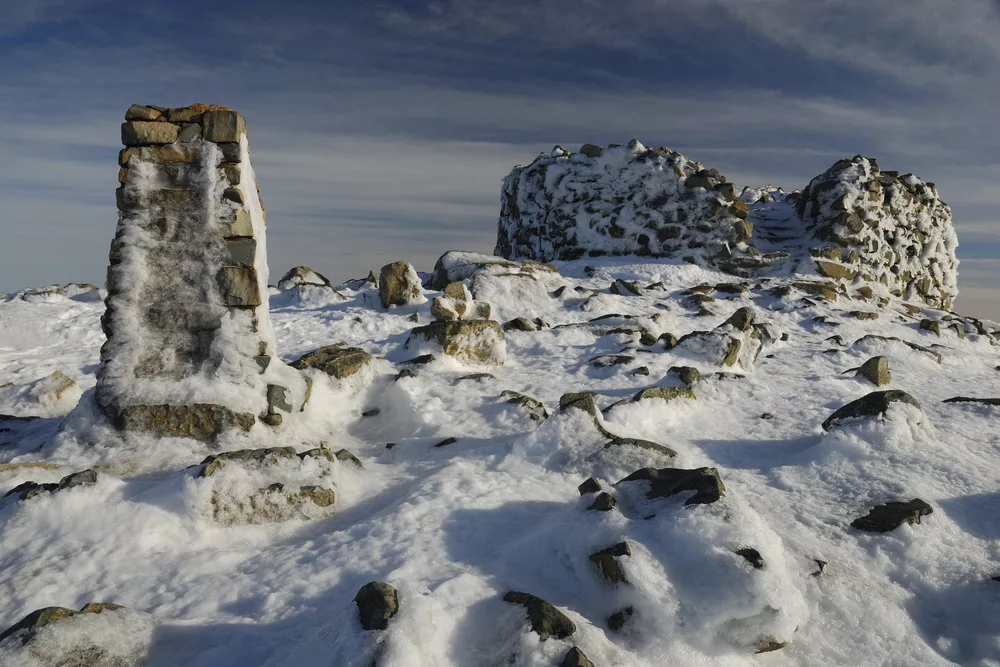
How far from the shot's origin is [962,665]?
3762 millimetres

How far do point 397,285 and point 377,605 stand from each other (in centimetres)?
1129

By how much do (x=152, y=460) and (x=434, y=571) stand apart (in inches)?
136

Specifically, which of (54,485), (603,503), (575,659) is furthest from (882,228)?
(54,485)

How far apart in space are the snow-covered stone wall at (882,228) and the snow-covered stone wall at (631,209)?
3281mm

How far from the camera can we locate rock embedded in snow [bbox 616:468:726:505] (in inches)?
172

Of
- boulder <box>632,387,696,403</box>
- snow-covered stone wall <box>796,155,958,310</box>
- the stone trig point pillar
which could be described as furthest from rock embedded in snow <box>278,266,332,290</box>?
snow-covered stone wall <box>796,155,958,310</box>

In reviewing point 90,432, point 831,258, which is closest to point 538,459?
point 90,432

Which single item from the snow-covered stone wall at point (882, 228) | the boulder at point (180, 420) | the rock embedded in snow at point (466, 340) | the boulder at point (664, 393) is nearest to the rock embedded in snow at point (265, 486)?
the boulder at point (180, 420)

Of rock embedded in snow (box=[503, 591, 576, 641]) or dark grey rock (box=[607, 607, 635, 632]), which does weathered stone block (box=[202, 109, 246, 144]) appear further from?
dark grey rock (box=[607, 607, 635, 632])

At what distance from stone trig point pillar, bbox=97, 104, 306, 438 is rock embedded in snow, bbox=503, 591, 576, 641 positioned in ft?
13.3

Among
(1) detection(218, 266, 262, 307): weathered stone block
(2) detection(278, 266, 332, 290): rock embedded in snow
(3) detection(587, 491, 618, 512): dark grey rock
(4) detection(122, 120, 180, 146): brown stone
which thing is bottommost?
(2) detection(278, 266, 332, 290): rock embedded in snow

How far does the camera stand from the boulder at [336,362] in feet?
26.3

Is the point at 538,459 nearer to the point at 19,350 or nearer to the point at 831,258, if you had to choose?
the point at 19,350

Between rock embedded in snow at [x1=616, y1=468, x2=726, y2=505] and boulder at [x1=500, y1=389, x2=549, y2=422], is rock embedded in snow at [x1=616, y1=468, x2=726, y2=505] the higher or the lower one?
the higher one
